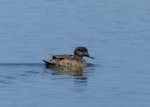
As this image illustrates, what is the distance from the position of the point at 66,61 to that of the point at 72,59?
16cm

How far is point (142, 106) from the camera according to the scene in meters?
18.1

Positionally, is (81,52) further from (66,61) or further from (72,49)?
(72,49)

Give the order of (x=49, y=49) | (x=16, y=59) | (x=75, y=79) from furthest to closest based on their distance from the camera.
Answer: (x=49, y=49) → (x=16, y=59) → (x=75, y=79)

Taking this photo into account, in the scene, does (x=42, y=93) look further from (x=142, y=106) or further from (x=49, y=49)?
(x=49, y=49)

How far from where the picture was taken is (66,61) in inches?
922

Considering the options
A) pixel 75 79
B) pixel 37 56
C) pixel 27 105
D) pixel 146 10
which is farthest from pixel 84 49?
pixel 146 10

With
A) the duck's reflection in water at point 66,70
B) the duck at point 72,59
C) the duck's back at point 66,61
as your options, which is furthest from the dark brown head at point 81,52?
the duck's reflection in water at point 66,70

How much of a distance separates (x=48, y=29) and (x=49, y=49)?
131 inches

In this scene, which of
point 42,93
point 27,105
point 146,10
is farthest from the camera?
point 146,10

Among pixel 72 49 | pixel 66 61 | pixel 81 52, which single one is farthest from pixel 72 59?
pixel 72 49

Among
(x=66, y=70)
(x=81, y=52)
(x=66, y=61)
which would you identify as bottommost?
(x=66, y=70)

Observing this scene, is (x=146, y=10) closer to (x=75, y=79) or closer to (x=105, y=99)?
(x=75, y=79)

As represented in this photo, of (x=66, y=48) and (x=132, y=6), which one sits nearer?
(x=66, y=48)

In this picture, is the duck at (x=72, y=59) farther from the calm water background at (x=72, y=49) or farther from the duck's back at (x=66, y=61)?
the calm water background at (x=72, y=49)
